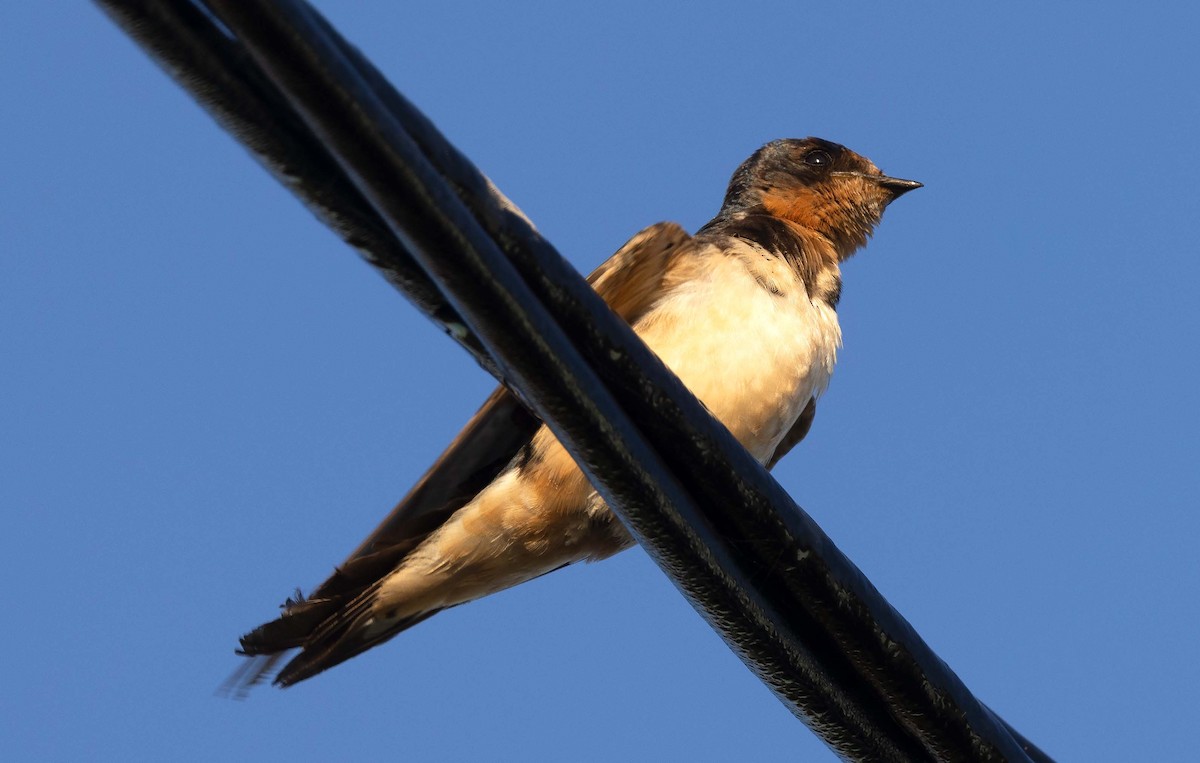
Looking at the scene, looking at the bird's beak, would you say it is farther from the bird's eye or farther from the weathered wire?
the weathered wire

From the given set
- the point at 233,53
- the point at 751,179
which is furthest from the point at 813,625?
the point at 751,179

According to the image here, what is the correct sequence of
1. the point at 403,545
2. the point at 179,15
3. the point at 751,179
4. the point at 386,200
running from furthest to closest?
the point at 751,179, the point at 403,545, the point at 386,200, the point at 179,15

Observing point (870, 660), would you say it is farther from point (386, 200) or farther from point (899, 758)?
point (386, 200)

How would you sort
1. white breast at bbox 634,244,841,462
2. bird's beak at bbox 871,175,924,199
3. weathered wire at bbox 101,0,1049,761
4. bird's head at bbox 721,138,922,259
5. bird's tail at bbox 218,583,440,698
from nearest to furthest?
weathered wire at bbox 101,0,1049,761 → bird's tail at bbox 218,583,440,698 → white breast at bbox 634,244,841,462 → bird's head at bbox 721,138,922,259 → bird's beak at bbox 871,175,924,199

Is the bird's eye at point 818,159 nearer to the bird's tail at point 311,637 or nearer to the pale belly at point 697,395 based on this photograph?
the pale belly at point 697,395

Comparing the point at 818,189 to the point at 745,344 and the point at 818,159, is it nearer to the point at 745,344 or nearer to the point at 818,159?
the point at 818,159

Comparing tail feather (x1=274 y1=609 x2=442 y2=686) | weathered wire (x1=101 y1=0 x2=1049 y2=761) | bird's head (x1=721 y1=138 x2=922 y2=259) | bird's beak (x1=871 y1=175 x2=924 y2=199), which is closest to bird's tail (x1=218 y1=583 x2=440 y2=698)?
tail feather (x1=274 y1=609 x2=442 y2=686)
